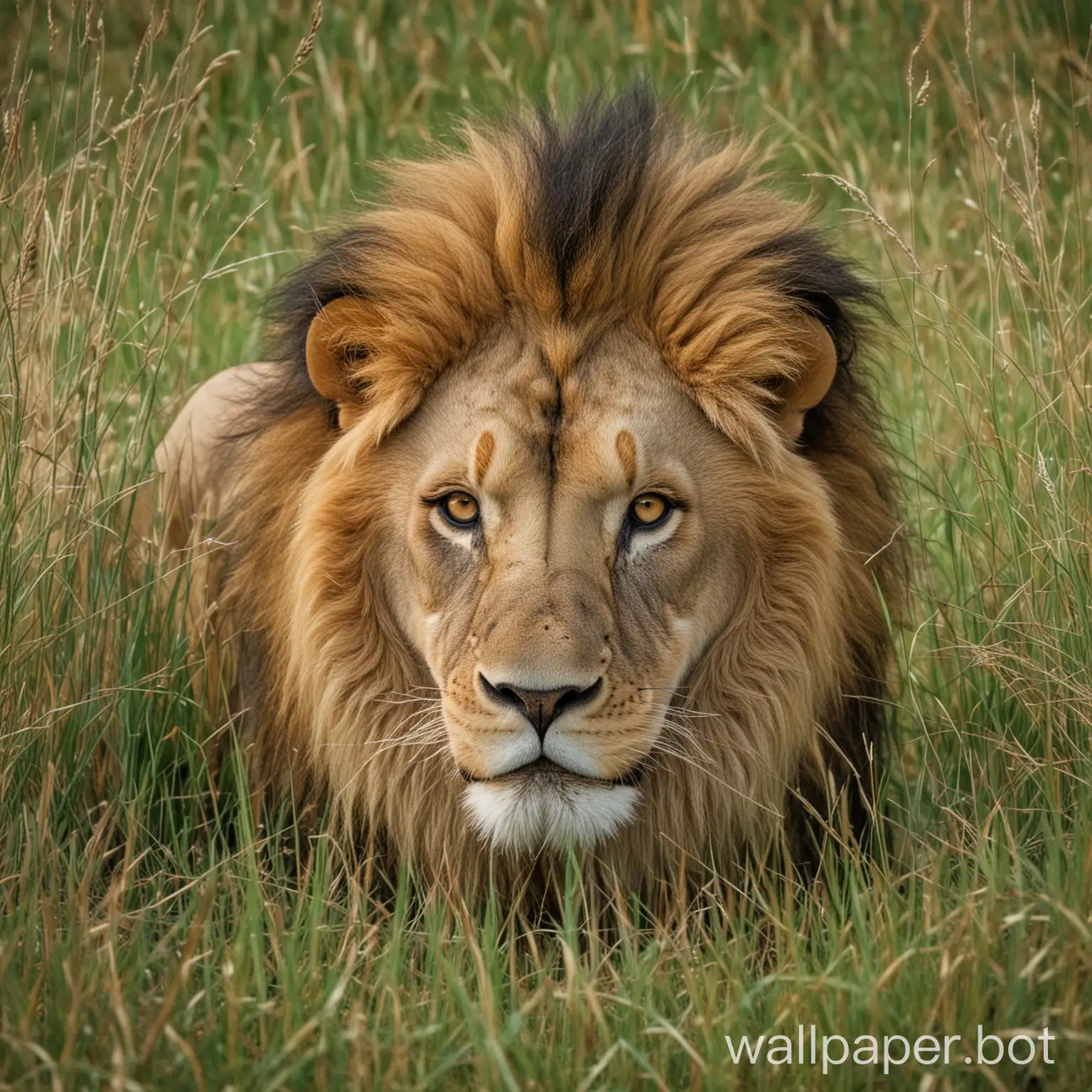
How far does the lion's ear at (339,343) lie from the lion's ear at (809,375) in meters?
0.91

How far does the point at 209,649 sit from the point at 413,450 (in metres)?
0.98

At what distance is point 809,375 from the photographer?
340 centimetres

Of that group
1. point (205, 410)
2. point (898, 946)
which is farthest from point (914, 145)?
point (898, 946)

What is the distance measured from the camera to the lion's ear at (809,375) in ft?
11.1

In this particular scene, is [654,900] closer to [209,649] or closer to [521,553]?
[521,553]

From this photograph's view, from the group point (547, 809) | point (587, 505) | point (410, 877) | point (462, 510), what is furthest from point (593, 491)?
point (410, 877)

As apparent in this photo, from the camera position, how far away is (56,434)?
3.85m

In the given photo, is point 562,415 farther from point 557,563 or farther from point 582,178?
point 582,178

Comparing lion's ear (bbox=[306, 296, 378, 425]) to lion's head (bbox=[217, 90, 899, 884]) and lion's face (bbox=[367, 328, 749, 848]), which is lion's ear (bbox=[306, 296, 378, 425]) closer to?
lion's head (bbox=[217, 90, 899, 884])

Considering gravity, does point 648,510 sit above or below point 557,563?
above

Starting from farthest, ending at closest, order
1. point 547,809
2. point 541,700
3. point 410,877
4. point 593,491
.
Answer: point 410,877
point 593,491
point 547,809
point 541,700

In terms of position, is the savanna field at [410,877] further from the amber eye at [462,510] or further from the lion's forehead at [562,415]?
the amber eye at [462,510]

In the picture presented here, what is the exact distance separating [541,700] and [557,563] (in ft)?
1.02

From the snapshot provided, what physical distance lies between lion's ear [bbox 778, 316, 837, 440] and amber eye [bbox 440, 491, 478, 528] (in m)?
0.71
